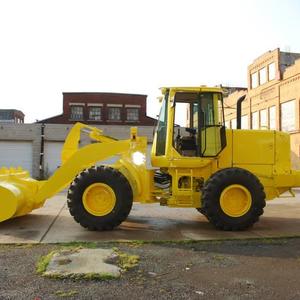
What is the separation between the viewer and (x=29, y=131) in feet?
122

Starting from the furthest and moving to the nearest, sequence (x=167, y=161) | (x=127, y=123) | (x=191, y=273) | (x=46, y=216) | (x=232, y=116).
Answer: (x=127, y=123)
(x=232, y=116)
(x=46, y=216)
(x=167, y=161)
(x=191, y=273)

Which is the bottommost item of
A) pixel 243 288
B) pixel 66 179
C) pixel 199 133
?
pixel 243 288

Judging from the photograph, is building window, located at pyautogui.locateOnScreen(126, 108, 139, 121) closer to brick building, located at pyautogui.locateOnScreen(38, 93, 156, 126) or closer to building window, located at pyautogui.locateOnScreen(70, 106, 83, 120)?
brick building, located at pyautogui.locateOnScreen(38, 93, 156, 126)

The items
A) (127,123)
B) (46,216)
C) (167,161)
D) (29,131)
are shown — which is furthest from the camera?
(127,123)

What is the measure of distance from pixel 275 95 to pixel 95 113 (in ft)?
62.9

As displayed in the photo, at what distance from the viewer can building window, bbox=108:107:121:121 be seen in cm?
5388

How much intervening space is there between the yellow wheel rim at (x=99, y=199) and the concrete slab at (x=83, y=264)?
2192mm

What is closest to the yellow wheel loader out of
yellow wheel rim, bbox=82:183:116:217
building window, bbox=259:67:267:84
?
yellow wheel rim, bbox=82:183:116:217

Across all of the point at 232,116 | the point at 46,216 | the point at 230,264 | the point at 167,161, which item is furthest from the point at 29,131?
the point at 230,264

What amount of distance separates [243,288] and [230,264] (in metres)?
1.26

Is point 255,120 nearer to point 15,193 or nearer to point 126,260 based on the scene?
point 15,193

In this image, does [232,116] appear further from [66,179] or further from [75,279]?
[75,279]

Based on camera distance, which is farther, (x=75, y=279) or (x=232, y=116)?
(x=232, y=116)

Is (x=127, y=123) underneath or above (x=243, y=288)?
above
